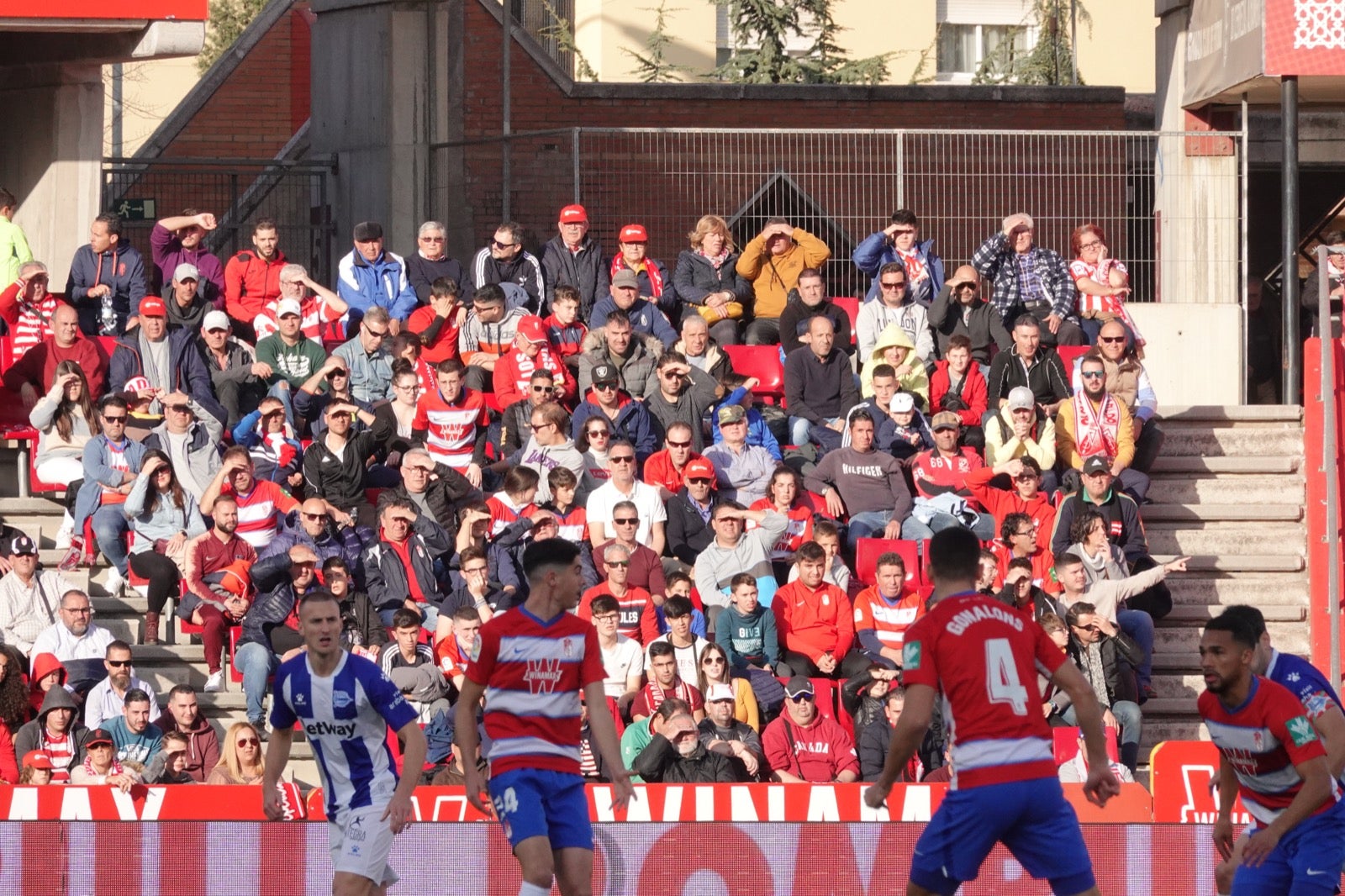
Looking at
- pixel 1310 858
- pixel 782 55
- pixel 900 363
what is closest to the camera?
pixel 1310 858

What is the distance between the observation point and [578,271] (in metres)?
18.1

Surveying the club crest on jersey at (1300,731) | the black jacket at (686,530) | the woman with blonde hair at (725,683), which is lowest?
the woman with blonde hair at (725,683)

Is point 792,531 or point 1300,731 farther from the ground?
point 792,531

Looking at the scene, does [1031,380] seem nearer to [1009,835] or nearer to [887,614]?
[887,614]

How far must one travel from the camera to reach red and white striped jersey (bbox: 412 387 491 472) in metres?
16.0

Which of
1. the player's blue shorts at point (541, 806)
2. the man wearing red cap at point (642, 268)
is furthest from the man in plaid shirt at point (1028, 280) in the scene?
the player's blue shorts at point (541, 806)

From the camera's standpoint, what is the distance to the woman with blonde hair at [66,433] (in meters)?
15.6

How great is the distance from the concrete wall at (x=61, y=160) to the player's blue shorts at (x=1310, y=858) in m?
12.4

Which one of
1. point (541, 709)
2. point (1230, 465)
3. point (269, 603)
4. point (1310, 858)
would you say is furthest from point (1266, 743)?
point (1230, 465)

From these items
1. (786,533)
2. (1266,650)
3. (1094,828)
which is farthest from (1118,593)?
(1266,650)

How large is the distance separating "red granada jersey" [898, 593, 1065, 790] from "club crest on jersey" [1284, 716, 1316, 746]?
1031mm

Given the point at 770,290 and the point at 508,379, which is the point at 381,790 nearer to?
the point at 508,379

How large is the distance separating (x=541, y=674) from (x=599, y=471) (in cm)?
704

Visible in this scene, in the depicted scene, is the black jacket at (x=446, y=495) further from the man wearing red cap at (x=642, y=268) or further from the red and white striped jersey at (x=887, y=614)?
the man wearing red cap at (x=642, y=268)
